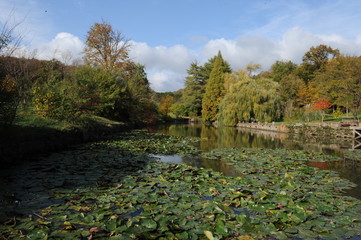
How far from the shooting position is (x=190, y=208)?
4.28m

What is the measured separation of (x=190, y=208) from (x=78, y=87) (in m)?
11.5

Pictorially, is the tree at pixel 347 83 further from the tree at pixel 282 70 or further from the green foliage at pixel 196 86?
the green foliage at pixel 196 86

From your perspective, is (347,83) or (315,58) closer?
(347,83)

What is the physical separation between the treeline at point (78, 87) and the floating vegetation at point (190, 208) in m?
3.23

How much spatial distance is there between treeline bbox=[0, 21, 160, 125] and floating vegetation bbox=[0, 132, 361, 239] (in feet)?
10.6

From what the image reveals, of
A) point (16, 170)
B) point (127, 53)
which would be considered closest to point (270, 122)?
point (127, 53)

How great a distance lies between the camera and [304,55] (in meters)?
43.2

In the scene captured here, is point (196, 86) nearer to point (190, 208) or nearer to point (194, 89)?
point (194, 89)

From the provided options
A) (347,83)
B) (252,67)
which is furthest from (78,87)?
(252,67)

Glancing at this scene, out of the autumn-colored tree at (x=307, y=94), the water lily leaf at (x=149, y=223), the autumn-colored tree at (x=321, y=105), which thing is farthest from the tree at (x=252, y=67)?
the water lily leaf at (x=149, y=223)

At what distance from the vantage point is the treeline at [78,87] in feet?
25.6

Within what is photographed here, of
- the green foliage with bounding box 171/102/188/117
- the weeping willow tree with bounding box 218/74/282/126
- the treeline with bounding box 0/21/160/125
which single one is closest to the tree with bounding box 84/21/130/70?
the treeline with bounding box 0/21/160/125

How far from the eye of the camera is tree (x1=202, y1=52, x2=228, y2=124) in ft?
135

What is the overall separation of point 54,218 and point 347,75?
93.0ft
